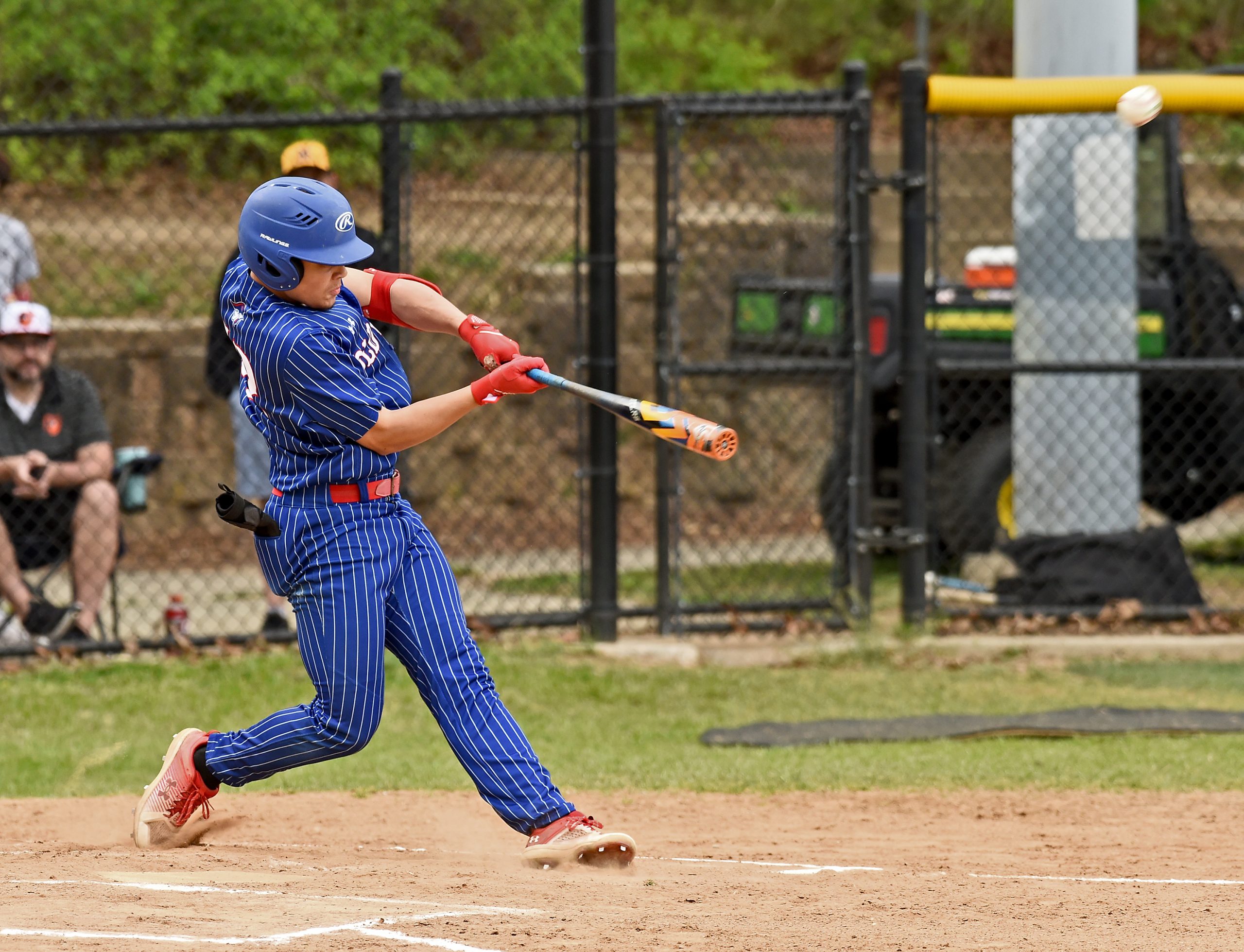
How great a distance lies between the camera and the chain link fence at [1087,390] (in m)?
7.32

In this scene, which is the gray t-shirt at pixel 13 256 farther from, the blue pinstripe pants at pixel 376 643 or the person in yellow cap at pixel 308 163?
the blue pinstripe pants at pixel 376 643

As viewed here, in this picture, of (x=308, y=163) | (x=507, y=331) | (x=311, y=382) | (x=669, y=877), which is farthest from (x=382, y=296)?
(x=507, y=331)

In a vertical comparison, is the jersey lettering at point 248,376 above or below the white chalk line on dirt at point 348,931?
above

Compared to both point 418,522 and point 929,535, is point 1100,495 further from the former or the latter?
point 418,522

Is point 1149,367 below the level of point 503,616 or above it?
above

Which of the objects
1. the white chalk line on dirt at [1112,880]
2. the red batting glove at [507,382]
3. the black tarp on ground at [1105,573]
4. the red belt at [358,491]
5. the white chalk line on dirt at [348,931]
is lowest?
the white chalk line on dirt at [1112,880]

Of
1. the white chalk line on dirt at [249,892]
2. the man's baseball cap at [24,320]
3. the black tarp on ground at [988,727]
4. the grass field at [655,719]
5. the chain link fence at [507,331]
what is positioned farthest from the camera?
the chain link fence at [507,331]

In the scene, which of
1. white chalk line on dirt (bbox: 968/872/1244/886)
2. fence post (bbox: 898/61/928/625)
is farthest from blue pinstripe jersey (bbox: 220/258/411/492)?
fence post (bbox: 898/61/928/625)

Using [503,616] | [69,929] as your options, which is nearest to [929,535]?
[503,616]

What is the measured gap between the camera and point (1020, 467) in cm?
750

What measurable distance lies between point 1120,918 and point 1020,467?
4309 mm

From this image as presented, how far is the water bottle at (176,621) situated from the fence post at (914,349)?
3252 mm

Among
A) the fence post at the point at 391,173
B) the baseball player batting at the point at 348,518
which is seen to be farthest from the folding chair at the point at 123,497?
the baseball player batting at the point at 348,518

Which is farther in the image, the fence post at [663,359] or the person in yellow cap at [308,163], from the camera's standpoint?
the fence post at [663,359]
